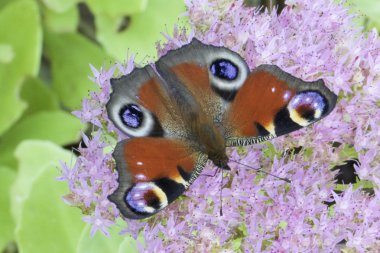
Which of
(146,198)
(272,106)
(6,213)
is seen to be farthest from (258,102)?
(6,213)

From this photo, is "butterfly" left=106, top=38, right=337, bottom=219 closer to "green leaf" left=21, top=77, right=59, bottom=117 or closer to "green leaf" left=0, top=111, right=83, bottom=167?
"green leaf" left=0, top=111, right=83, bottom=167

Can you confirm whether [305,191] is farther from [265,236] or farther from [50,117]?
[50,117]

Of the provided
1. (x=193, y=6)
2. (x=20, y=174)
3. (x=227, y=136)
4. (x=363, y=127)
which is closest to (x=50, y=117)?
(x=20, y=174)

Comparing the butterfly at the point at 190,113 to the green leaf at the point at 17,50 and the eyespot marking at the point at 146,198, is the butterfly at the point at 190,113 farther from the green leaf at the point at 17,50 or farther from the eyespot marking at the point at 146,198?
the green leaf at the point at 17,50

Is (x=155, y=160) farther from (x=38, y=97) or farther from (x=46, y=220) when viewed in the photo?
(x=38, y=97)

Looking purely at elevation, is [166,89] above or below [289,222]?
above

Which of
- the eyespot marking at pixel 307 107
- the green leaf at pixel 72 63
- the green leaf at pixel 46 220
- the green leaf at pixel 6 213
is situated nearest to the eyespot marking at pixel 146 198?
the eyespot marking at pixel 307 107
